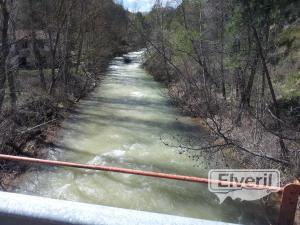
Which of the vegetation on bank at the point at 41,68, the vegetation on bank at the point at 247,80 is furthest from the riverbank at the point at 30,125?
the vegetation on bank at the point at 247,80

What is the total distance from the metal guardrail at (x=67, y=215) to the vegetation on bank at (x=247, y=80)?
20.6ft

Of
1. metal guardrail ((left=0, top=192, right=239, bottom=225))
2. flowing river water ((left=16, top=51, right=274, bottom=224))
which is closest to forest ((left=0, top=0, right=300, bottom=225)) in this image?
flowing river water ((left=16, top=51, right=274, bottom=224))

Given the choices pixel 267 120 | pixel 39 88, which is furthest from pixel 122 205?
pixel 39 88

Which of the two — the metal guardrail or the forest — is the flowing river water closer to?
the forest

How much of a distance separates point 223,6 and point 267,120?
265 inches

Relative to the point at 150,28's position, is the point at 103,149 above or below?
below

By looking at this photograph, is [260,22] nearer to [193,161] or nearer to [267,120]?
[267,120]

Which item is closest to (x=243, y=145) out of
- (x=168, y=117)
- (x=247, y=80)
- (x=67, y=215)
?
(x=247, y=80)

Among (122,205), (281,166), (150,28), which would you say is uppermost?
(150,28)

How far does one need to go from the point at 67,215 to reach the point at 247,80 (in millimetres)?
14432

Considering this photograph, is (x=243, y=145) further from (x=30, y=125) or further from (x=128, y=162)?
(x=30, y=125)

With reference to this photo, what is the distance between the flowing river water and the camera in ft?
32.4

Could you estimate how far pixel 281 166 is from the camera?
9891mm

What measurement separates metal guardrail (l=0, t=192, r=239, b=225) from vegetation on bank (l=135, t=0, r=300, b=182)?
20.6ft
